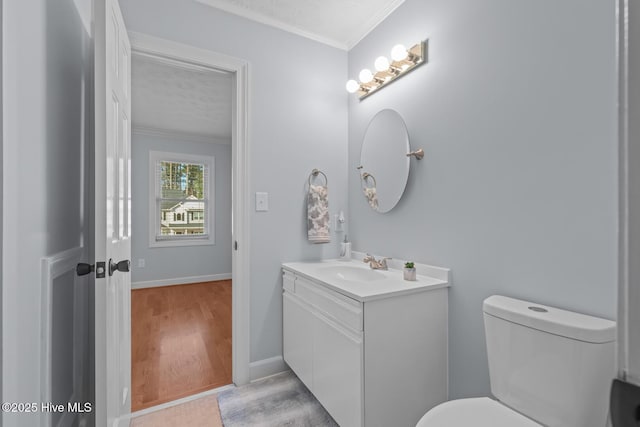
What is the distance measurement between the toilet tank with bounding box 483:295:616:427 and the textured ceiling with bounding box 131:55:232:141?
7.93ft

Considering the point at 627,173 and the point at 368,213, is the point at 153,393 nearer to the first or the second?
the point at 368,213

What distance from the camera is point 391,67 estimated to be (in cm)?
182

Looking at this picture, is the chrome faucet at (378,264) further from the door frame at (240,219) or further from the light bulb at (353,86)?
the light bulb at (353,86)

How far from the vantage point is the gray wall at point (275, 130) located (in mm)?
1896

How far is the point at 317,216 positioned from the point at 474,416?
1.40 meters

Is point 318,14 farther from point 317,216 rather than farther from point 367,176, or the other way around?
point 317,216

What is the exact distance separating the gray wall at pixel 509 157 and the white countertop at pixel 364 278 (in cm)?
9

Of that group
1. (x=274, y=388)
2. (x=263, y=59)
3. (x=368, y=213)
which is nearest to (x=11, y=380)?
(x=274, y=388)

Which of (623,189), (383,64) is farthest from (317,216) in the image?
(623,189)

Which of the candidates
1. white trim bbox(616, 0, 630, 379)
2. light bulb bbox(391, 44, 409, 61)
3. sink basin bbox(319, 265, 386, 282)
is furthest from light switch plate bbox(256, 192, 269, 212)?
white trim bbox(616, 0, 630, 379)

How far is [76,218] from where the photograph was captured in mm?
1264

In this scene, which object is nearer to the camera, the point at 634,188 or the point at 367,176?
the point at 634,188

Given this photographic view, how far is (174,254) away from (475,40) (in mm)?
4506

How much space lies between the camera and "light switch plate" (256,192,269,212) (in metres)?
1.97
